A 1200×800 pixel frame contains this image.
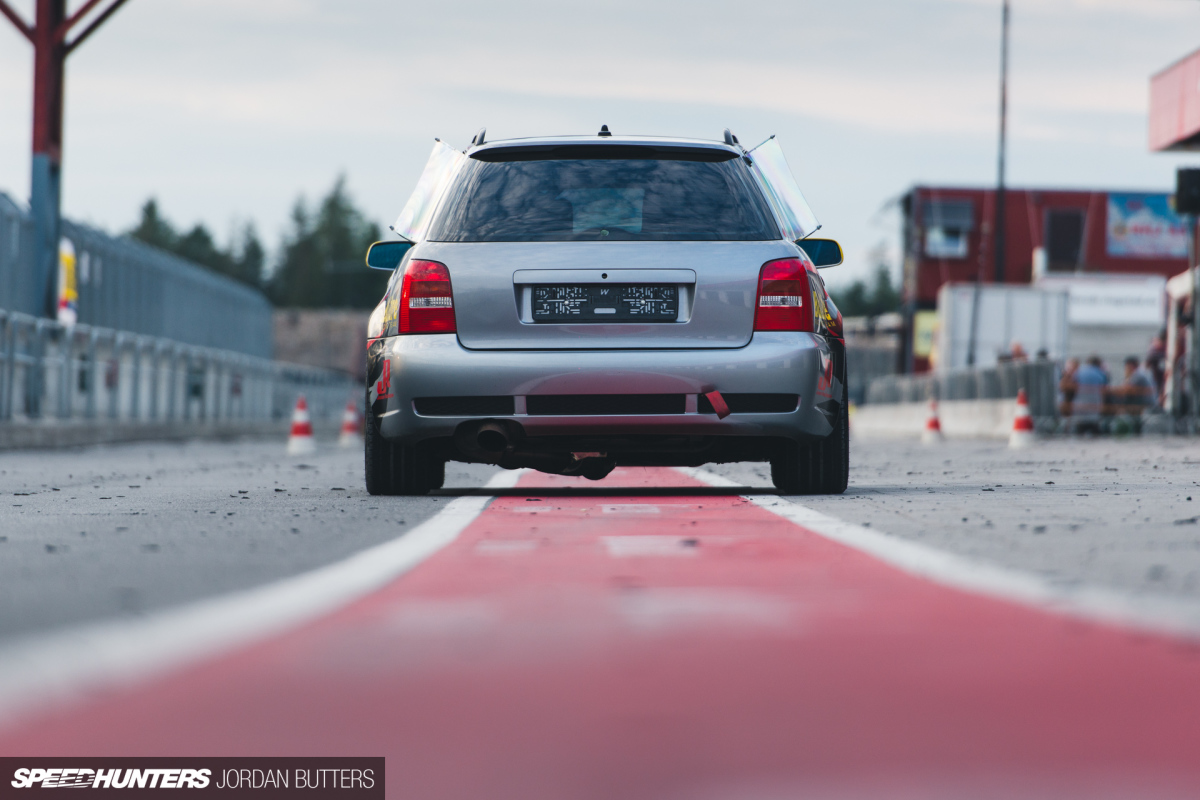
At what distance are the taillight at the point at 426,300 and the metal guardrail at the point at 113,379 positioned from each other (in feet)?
42.1

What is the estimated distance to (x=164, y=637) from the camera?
139 inches

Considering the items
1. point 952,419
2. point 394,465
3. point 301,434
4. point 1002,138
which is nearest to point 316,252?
point 1002,138

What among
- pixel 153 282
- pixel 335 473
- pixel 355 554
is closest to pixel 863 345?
pixel 153 282

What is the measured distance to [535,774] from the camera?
239cm

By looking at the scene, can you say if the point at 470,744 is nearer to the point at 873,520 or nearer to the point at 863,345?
the point at 873,520

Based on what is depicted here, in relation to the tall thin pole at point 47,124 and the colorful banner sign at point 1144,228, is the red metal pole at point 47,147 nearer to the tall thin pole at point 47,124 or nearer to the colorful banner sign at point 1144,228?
the tall thin pole at point 47,124

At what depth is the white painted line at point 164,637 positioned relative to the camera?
9.78 ft

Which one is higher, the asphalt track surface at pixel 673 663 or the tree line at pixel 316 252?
the tree line at pixel 316 252

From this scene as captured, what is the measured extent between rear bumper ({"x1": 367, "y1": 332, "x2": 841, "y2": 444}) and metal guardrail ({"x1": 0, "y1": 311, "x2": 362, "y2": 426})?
12.9 metres

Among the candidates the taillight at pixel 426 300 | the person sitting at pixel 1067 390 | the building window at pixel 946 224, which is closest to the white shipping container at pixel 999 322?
the person sitting at pixel 1067 390

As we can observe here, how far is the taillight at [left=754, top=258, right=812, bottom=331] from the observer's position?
26.3 ft

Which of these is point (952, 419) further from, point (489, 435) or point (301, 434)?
point (489, 435)

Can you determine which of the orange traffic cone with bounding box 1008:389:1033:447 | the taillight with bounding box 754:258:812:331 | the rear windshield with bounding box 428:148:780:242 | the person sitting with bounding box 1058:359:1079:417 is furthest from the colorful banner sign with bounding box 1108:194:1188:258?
the taillight with bounding box 754:258:812:331

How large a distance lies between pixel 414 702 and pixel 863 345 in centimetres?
10403
